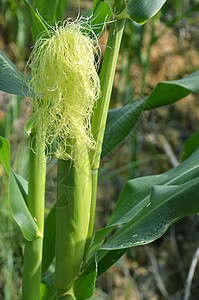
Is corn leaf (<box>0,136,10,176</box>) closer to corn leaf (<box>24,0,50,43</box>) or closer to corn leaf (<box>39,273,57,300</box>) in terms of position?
corn leaf (<box>24,0,50,43</box>)

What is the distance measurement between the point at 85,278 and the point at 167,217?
0.64 feet

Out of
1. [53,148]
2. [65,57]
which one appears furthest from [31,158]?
[65,57]

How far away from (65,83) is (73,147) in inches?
4.3

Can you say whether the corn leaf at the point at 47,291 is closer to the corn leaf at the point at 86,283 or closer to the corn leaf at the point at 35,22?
the corn leaf at the point at 86,283

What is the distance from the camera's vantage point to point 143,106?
2.89 ft

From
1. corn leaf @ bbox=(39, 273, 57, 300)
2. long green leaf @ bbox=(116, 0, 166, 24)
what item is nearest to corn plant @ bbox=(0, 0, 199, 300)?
long green leaf @ bbox=(116, 0, 166, 24)

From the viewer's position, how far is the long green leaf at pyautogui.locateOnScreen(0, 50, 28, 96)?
2.05ft

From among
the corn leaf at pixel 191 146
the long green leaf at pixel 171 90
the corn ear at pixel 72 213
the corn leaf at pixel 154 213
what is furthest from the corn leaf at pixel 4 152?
the corn leaf at pixel 191 146

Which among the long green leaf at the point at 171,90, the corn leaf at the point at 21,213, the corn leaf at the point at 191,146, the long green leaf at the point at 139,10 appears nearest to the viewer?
the long green leaf at the point at 139,10

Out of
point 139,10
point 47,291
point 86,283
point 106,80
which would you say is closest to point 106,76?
point 106,80

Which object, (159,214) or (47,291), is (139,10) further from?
(47,291)

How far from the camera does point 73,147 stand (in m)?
0.62

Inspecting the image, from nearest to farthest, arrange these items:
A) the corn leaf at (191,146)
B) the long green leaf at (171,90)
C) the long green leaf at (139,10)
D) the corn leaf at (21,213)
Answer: the long green leaf at (139,10) → the corn leaf at (21,213) → the long green leaf at (171,90) → the corn leaf at (191,146)

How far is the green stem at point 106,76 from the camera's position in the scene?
0.60 meters
